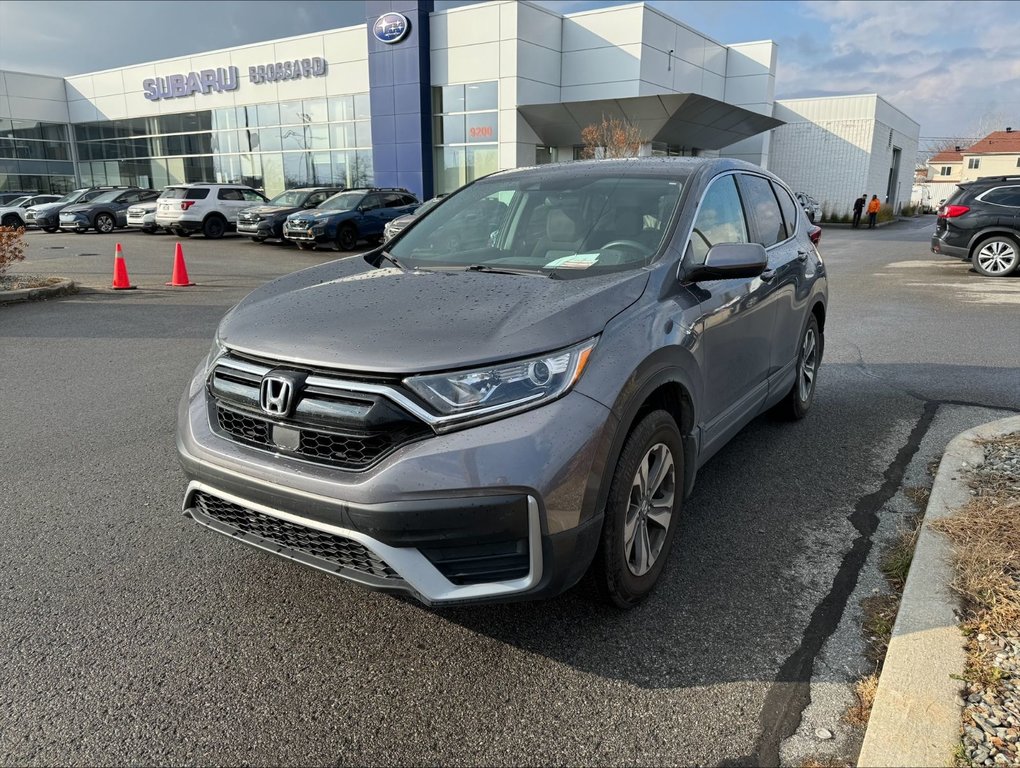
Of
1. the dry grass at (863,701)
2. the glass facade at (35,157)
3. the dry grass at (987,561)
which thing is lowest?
the dry grass at (863,701)

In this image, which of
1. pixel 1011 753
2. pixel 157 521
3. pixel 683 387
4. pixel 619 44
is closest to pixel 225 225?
pixel 619 44

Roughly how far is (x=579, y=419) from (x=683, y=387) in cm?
84

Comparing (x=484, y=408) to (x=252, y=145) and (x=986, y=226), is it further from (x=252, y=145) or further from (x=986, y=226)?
(x=252, y=145)

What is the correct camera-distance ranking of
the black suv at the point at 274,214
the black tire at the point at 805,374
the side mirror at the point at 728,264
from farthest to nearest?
the black suv at the point at 274,214 → the black tire at the point at 805,374 → the side mirror at the point at 728,264

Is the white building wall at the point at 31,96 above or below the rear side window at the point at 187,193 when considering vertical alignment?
above

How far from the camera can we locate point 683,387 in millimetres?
3109

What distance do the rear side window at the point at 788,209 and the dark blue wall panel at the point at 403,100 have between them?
87.6ft

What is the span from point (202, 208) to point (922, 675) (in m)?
24.2

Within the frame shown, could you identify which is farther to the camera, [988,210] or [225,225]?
[225,225]

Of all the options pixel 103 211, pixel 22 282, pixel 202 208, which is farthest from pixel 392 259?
pixel 103 211

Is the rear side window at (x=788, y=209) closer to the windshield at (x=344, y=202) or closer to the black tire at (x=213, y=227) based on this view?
the windshield at (x=344, y=202)

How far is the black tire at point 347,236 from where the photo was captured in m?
19.1

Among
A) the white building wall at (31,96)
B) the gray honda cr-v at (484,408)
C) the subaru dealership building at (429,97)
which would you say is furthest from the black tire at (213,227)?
the white building wall at (31,96)

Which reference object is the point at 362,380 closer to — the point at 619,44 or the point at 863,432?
the point at 863,432
